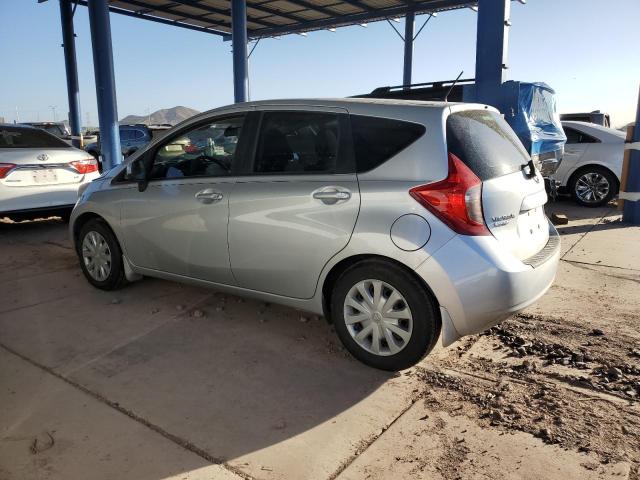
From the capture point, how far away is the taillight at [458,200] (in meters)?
2.90

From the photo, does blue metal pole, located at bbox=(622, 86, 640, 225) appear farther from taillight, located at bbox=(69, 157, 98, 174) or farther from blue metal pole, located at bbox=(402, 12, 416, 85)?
blue metal pole, located at bbox=(402, 12, 416, 85)

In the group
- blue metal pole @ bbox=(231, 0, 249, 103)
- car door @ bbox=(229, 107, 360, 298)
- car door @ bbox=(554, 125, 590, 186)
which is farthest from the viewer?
blue metal pole @ bbox=(231, 0, 249, 103)

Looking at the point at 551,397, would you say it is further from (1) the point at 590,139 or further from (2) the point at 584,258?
(1) the point at 590,139

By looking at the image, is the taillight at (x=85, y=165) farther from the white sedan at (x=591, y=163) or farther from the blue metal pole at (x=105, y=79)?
the white sedan at (x=591, y=163)

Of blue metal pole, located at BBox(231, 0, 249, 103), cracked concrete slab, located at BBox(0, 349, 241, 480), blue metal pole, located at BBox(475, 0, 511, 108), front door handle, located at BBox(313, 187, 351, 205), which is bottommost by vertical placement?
cracked concrete slab, located at BBox(0, 349, 241, 480)

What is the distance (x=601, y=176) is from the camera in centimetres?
936

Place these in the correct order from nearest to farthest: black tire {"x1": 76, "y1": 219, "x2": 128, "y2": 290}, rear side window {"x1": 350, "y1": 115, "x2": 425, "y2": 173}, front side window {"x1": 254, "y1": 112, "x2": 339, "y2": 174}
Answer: rear side window {"x1": 350, "y1": 115, "x2": 425, "y2": 173}, front side window {"x1": 254, "y1": 112, "x2": 339, "y2": 174}, black tire {"x1": 76, "y1": 219, "x2": 128, "y2": 290}

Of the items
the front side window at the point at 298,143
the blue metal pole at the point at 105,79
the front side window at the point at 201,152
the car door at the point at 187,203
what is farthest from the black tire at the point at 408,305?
the blue metal pole at the point at 105,79

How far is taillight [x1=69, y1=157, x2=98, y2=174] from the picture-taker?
24.8 ft

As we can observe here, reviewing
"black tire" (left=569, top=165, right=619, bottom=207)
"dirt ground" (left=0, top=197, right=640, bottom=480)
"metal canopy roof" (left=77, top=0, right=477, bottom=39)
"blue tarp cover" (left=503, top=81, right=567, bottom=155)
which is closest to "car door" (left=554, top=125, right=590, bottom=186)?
Result: "black tire" (left=569, top=165, right=619, bottom=207)

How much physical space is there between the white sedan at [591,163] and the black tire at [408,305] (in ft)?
25.5

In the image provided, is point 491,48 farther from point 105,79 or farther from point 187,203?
point 105,79

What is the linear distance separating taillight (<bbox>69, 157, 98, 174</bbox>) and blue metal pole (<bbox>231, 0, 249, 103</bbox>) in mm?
11385

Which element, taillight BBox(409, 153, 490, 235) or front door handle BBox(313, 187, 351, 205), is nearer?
taillight BBox(409, 153, 490, 235)
